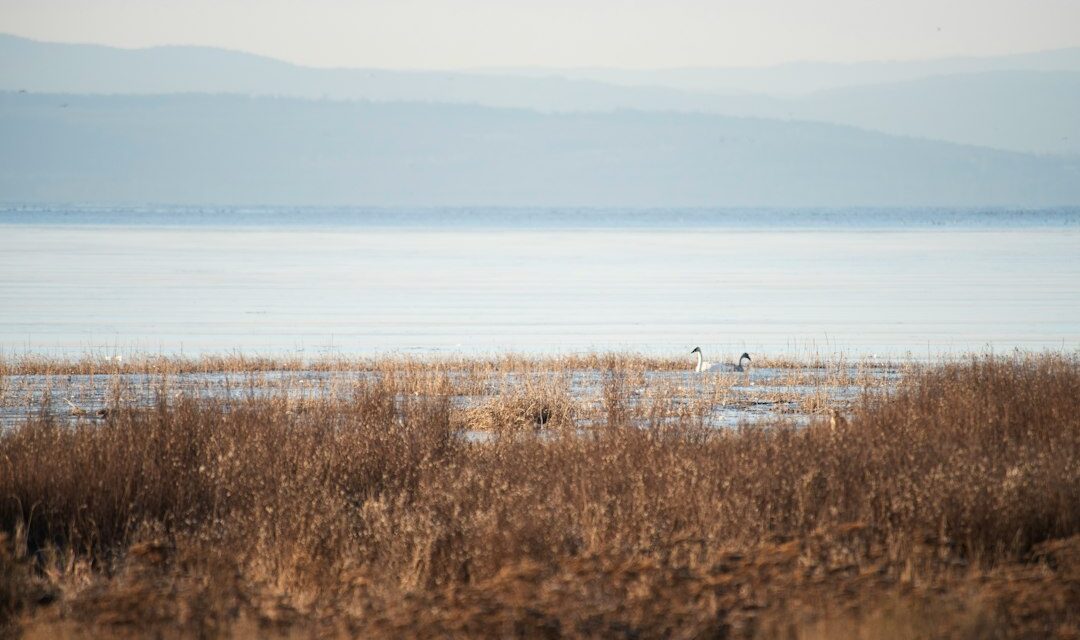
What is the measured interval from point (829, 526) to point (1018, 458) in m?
2.66

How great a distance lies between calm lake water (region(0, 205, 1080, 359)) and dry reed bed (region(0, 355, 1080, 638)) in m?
13.7

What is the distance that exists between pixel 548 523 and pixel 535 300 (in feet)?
111

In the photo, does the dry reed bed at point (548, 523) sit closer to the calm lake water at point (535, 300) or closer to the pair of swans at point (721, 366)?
the pair of swans at point (721, 366)

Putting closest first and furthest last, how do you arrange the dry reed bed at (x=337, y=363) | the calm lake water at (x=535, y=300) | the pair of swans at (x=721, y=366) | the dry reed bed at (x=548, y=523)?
the dry reed bed at (x=548, y=523), the dry reed bed at (x=337, y=363), the pair of swans at (x=721, y=366), the calm lake water at (x=535, y=300)

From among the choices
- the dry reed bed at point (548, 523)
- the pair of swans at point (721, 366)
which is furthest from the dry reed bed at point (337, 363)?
the dry reed bed at point (548, 523)

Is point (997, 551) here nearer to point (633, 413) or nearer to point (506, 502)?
point (506, 502)

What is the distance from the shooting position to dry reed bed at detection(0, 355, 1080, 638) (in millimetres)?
6758

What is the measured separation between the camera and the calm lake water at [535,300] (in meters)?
28.7

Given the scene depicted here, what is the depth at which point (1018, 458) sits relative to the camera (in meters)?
10.6

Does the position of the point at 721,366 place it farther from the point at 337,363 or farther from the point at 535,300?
the point at 535,300

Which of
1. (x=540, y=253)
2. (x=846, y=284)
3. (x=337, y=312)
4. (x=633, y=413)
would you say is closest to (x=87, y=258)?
(x=540, y=253)

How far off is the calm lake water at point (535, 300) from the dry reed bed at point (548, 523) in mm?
13664

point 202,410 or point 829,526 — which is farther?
point 202,410

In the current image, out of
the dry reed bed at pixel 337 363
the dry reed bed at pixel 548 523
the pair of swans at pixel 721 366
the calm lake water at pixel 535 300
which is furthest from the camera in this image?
the calm lake water at pixel 535 300
